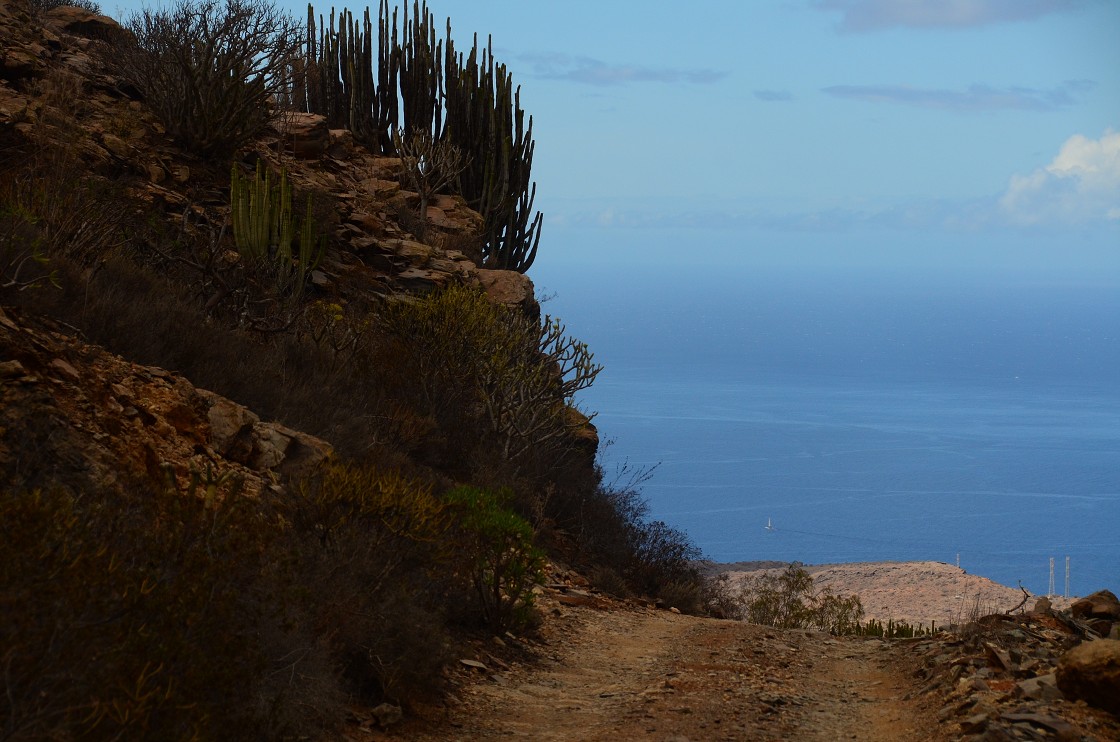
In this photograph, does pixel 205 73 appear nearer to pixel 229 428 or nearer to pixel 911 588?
pixel 229 428

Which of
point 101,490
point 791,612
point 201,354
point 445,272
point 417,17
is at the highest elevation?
point 417,17

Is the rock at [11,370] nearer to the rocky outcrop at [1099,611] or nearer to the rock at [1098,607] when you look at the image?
the rocky outcrop at [1099,611]

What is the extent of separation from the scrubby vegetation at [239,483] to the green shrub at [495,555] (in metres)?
0.02

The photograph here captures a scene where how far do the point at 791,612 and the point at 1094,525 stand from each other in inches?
3084

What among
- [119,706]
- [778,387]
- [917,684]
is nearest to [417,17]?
[917,684]

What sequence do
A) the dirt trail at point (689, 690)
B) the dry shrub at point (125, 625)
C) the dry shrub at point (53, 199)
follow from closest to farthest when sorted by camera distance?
the dry shrub at point (125, 625)
the dirt trail at point (689, 690)
the dry shrub at point (53, 199)

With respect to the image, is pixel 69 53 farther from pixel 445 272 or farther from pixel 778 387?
pixel 778 387

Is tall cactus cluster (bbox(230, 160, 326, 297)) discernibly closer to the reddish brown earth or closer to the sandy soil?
the reddish brown earth

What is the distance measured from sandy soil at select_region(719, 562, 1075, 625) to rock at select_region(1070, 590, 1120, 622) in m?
11.6

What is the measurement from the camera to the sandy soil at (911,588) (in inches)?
880

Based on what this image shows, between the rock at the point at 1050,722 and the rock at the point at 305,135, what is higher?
the rock at the point at 305,135

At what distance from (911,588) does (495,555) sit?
67.4 feet

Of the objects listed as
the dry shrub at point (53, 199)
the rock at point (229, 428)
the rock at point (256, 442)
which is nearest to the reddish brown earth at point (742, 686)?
the rock at point (256, 442)

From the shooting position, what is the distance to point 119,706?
3121 millimetres
